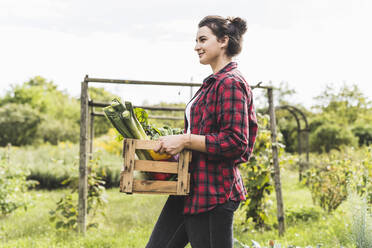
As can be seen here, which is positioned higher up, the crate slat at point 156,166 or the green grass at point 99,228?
the crate slat at point 156,166

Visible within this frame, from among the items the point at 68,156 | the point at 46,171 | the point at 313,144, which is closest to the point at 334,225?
the point at 46,171

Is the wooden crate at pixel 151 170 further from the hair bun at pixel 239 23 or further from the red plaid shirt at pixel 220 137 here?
the hair bun at pixel 239 23

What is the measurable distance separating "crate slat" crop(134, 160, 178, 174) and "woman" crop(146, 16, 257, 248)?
2.8 inches

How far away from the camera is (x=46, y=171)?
9273 mm

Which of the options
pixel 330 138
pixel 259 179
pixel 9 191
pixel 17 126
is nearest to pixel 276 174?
pixel 259 179

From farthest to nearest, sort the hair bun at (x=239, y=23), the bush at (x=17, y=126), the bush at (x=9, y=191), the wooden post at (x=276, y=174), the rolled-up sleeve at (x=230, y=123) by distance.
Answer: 1. the bush at (x=17, y=126)
2. the bush at (x=9, y=191)
3. the wooden post at (x=276, y=174)
4. the hair bun at (x=239, y=23)
5. the rolled-up sleeve at (x=230, y=123)

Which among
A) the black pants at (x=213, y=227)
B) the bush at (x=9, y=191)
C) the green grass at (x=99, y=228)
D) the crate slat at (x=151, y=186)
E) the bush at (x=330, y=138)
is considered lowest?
the green grass at (x=99, y=228)

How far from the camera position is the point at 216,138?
1.51 m

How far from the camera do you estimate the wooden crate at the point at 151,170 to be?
1.58 metres

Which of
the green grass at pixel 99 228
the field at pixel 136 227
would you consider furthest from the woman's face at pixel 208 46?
the green grass at pixel 99 228

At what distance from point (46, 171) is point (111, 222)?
172 inches

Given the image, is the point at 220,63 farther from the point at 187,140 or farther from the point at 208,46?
the point at 187,140

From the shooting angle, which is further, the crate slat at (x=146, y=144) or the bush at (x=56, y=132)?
the bush at (x=56, y=132)

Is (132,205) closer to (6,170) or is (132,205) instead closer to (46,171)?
(6,170)
